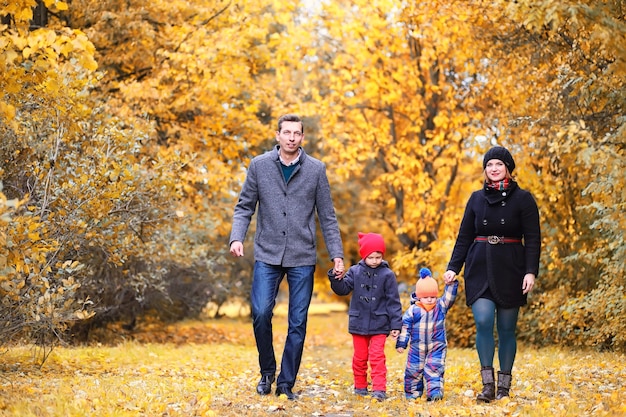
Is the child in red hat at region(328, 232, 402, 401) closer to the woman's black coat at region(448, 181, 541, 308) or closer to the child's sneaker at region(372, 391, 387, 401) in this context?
the child's sneaker at region(372, 391, 387, 401)

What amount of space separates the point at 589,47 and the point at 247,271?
19.1m

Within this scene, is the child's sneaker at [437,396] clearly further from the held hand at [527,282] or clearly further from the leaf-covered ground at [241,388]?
the held hand at [527,282]

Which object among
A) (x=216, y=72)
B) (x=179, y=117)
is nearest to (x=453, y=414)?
(x=216, y=72)

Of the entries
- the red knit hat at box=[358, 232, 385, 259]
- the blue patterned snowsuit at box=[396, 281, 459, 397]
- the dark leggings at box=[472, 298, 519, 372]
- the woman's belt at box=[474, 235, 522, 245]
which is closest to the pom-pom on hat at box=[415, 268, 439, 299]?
the blue patterned snowsuit at box=[396, 281, 459, 397]

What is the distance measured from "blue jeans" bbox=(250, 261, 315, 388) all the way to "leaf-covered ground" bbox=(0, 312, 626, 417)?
13.7 inches

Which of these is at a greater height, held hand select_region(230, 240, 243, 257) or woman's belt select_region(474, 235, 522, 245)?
woman's belt select_region(474, 235, 522, 245)

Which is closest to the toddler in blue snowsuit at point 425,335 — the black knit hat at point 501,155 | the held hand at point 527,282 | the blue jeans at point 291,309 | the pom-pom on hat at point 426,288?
the pom-pom on hat at point 426,288

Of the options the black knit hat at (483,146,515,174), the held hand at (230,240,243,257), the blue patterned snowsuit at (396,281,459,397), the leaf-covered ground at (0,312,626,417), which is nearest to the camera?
the leaf-covered ground at (0,312,626,417)

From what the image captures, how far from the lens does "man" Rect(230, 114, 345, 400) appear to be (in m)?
6.81

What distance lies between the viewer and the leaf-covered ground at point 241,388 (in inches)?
228

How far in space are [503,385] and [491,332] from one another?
17.2 inches

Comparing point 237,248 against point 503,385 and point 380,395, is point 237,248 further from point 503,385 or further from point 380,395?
point 503,385

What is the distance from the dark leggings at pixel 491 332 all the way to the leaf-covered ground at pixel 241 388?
351 mm

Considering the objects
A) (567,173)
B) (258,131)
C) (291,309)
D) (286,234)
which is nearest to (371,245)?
(286,234)
